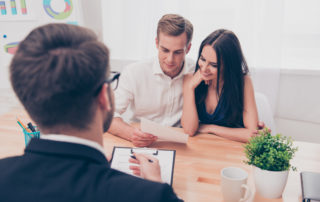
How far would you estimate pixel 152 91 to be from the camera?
72.1 inches

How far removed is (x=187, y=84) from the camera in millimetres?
1748

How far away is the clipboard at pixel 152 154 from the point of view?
1045mm

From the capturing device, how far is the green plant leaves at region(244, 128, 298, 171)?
0.92 m

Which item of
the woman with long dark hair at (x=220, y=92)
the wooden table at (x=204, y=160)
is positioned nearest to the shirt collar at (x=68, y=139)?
the wooden table at (x=204, y=160)

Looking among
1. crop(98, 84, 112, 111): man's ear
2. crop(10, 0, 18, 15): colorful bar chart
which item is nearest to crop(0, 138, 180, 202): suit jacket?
crop(98, 84, 112, 111): man's ear

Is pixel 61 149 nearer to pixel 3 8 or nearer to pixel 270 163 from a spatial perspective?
pixel 270 163

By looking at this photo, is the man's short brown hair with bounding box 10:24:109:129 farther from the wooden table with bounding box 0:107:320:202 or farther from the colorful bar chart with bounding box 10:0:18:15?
the colorful bar chart with bounding box 10:0:18:15

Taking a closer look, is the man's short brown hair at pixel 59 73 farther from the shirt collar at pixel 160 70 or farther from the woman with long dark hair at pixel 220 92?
the shirt collar at pixel 160 70

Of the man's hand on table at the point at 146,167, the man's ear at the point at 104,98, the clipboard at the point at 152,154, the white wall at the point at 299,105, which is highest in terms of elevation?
the man's ear at the point at 104,98

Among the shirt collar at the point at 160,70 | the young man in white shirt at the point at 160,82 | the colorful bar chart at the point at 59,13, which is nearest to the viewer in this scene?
the young man in white shirt at the point at 160,82

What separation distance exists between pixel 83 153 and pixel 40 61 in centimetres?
21

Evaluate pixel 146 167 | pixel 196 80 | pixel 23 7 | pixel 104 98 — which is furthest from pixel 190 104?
pixel 23 7

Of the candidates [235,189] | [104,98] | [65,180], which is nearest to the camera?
[65,180]

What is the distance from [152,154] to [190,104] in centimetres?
58
